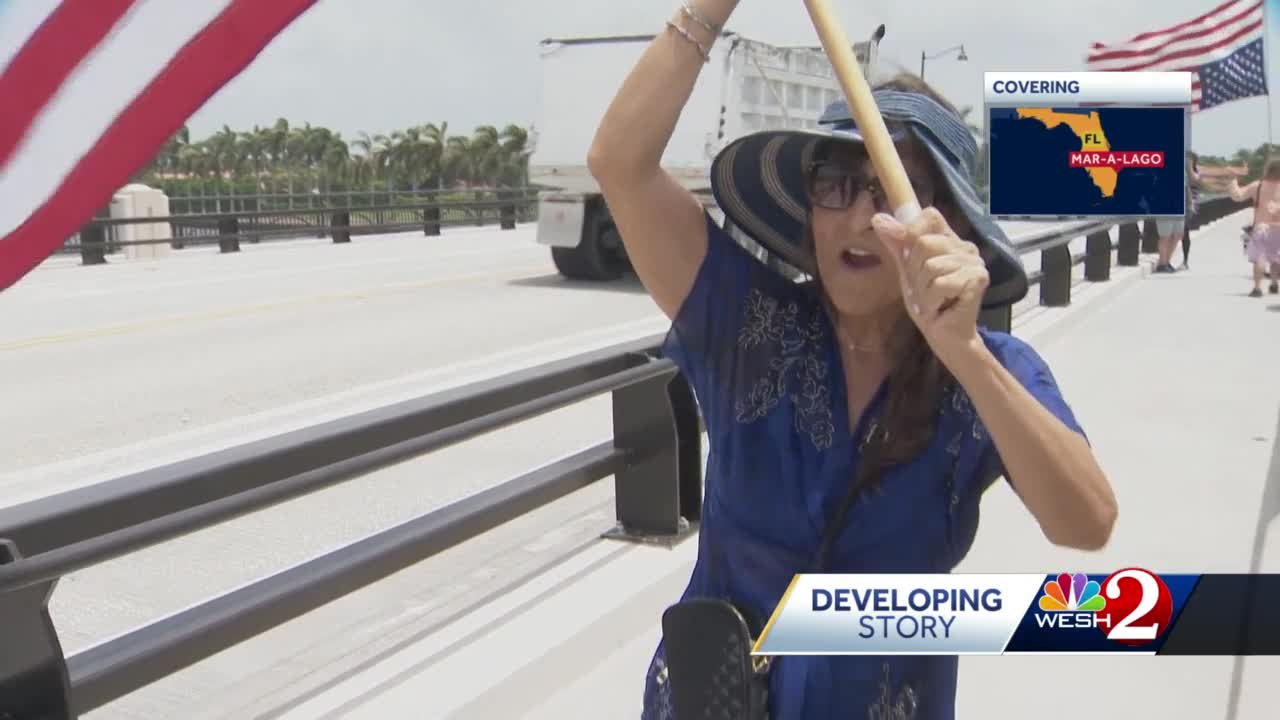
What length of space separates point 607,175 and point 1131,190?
4.94 meters

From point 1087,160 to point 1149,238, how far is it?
16024 mm

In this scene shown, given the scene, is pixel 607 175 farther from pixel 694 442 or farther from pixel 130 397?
pixel 130 397

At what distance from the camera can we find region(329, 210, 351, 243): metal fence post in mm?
28219

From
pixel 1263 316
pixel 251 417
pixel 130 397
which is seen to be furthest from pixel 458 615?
pixel 1263 316

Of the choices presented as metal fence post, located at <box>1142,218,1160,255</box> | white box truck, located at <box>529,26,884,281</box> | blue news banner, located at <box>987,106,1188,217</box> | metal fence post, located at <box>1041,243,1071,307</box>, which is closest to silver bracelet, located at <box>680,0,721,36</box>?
blue news banner, located at <box>987,106,1188,217</box>

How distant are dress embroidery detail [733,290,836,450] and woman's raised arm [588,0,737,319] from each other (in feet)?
0.38

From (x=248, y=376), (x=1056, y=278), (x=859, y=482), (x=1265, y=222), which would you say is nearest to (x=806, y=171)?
(x=859, y=482)

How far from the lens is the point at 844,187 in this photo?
181 centimetres

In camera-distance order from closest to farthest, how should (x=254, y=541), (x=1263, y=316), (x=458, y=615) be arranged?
1. (x=458, y=615)
2. (x=254, y=541)
3. (x=1263, y=316)

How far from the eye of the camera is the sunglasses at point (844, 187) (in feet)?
5.84

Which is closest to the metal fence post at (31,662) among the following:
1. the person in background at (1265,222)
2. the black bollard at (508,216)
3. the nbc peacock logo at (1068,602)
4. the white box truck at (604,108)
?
the nbc peacock logo at (1068,602)

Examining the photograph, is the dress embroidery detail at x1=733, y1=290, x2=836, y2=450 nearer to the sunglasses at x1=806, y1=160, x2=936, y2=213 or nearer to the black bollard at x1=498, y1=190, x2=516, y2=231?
the sunglasses at x1=806, y1=160, x2=936, y2=213

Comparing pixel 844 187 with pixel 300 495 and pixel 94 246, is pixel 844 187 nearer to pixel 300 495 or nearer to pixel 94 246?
pixel 300 495

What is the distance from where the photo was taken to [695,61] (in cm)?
186
